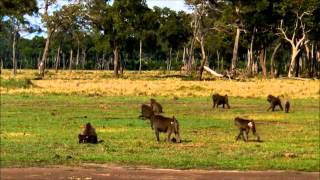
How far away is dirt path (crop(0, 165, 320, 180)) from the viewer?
485 inches

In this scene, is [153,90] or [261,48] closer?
[153,90]

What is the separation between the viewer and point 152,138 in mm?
18984

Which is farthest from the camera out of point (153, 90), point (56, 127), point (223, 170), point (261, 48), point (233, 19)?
point (261, 48)

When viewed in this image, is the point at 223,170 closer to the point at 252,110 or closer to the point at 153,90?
the point at 252,110

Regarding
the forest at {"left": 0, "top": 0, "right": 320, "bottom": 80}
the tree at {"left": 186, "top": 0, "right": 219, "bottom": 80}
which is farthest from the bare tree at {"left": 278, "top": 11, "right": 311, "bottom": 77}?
the tree at {"left": 186, "top": 0, "right": 219, "bottom": 80}

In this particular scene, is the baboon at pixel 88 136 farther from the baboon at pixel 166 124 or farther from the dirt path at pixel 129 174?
the dirt path at pixel 129 174

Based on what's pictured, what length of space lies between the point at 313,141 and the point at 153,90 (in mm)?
27316

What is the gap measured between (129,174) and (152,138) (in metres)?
6.27

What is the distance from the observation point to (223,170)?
1357 centimetres

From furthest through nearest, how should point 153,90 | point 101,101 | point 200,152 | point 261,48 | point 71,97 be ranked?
point 261,48 → point 153,90 → point 71,97 → point 101,101 → point 200,152

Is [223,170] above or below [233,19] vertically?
below

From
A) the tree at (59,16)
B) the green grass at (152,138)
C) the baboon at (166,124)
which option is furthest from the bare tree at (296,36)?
the baboon at (166,124)

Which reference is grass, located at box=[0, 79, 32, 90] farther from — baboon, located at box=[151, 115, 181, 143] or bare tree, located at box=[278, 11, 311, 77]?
baboon, located at box=[151, 115, 181, 143]

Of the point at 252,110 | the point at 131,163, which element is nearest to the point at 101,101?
the point at 252,110
